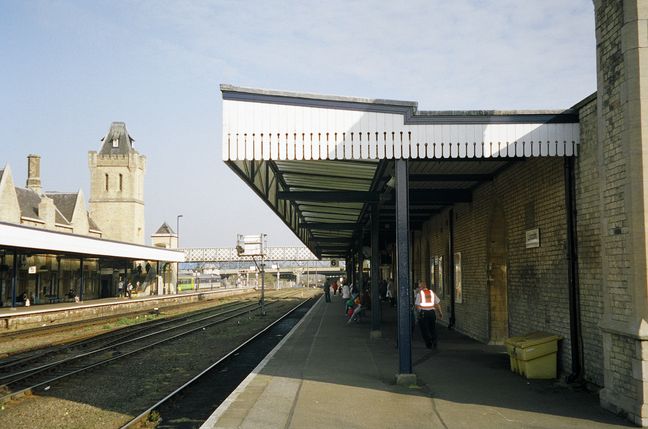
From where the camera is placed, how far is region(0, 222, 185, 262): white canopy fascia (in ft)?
89.5

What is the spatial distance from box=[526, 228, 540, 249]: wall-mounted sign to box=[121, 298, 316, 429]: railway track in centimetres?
619

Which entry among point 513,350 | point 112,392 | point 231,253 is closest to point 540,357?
point 513,350

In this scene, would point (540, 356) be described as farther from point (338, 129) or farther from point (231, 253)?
point (231, 253)

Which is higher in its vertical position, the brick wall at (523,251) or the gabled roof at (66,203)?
the gabled roof at (66,203)

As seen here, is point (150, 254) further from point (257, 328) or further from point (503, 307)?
point (503, 307)

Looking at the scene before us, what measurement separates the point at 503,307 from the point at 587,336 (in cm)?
522

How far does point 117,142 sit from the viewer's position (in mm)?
79625

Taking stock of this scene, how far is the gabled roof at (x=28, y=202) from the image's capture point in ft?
173

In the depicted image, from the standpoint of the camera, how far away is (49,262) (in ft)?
120

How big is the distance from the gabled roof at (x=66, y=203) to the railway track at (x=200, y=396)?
50.7 m

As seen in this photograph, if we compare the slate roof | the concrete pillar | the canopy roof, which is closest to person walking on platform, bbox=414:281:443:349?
the canopy roof

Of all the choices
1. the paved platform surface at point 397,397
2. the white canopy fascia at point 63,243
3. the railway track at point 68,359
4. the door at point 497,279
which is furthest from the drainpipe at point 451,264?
the white canopy fascia at point 63,243

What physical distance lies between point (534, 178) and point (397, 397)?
16.7 ft

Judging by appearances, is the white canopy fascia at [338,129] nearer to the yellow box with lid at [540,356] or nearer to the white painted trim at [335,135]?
the white painted trim at [335,135]
